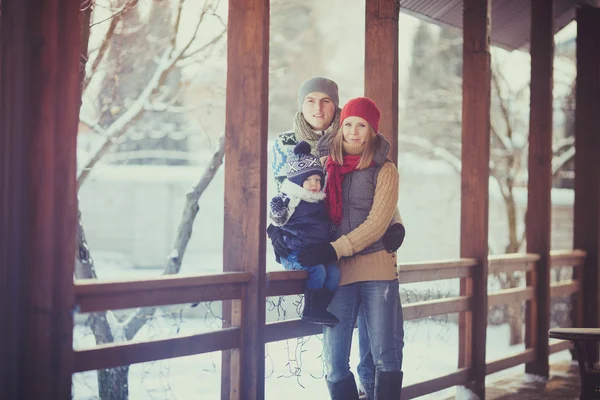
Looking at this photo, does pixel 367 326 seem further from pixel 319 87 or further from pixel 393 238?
pixel 319 87

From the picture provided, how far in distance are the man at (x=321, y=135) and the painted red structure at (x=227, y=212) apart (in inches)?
7.1

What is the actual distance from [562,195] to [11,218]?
11655mm

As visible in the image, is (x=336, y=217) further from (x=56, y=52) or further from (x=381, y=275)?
(x=56, y=52)

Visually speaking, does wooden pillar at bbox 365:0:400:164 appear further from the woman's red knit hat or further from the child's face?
the child's face

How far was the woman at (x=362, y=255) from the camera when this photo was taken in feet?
12.1

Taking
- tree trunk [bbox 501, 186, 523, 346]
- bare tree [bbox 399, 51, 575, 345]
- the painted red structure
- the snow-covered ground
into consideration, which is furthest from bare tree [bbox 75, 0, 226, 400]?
bare tree [bbox 399, 51, 575, 345]

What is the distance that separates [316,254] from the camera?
3551mm

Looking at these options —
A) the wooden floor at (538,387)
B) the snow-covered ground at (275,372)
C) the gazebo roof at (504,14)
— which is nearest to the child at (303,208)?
the snow-covered ground at (275,372)

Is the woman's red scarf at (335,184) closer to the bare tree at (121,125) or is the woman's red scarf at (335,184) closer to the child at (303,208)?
the child at (303,208)

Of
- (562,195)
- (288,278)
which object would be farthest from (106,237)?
(288,278)

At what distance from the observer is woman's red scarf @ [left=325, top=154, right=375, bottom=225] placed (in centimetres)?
368

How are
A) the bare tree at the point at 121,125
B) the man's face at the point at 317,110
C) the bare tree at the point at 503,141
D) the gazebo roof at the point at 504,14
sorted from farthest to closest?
the bare tree at the point at 503,141
the gazebo roof at the point at 504,14
the bare tree at the point at 121,125
the man's face at the point at 317,110

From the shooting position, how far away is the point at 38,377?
2.71 metres

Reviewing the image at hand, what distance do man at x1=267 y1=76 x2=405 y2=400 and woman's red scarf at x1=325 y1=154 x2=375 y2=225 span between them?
193mm
